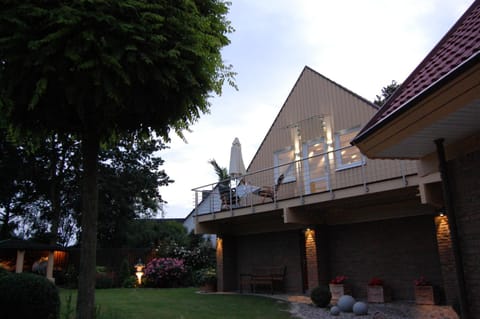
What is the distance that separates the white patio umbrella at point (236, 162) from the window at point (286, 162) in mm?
1456

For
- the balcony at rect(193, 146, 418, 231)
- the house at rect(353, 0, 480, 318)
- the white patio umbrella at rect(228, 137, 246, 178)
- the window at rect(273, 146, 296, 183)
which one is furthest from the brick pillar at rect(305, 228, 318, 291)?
A: the house at rect(353, 0, 480, 318)

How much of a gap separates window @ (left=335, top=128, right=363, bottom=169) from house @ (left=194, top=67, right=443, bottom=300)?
4 centimetres

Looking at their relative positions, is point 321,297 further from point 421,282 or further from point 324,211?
point 324,211

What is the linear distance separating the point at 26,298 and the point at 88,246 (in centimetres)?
224

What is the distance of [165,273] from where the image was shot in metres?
20.2

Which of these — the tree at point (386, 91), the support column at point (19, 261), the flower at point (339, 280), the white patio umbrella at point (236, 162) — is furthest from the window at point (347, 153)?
the support column at point (19, 261)

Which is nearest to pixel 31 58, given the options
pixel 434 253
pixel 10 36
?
pixel 10 36

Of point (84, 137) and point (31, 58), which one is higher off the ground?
point (31, 58)

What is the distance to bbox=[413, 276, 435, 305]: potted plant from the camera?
11.2m

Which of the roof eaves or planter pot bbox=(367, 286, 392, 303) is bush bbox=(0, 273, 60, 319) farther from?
planter pot bbox=(367, 286, 392, 303)

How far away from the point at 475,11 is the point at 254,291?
14116mm

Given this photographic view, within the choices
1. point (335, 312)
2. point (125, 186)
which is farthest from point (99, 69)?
point (125, 186)

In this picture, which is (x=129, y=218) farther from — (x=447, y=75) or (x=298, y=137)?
(x=447, y=75)

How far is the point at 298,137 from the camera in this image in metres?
16.5
